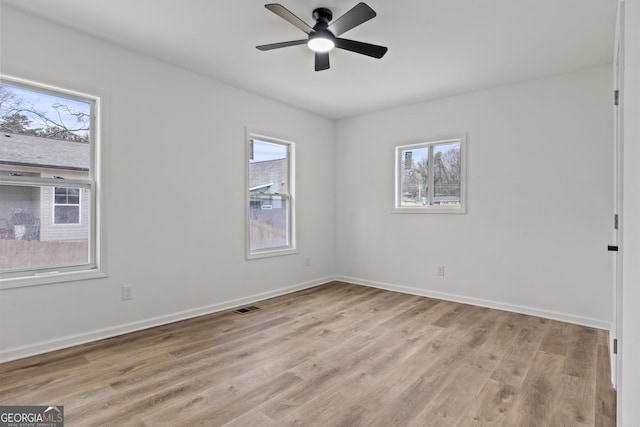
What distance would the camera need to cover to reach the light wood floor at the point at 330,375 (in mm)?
1963

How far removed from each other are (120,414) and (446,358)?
7.56ft

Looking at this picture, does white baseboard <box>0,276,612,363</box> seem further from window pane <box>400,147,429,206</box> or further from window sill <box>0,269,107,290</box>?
window pane <box>400,147,429,206</box>

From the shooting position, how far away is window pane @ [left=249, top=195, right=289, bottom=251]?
177 inches

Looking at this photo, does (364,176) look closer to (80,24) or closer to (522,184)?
(522,184)

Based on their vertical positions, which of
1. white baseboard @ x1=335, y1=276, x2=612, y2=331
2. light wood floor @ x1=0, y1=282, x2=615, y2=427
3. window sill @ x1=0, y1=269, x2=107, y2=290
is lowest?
light wood floor @ x1=0, y1=282, x2=615, y2=427

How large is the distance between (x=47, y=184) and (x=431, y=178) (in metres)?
4.28

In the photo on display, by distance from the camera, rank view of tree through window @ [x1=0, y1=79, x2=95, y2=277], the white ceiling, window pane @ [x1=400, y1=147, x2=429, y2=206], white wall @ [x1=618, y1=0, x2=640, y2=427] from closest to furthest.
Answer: white wall @ [x1=618, y1=0, x2=640, y2=427] → the white ceiling → view of tree through window @ [x1=0, y1=79, x2=95, y2=277] → window pane @ [x1=400, y1=147, x2=429, y2=206]

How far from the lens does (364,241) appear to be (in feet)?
17.4

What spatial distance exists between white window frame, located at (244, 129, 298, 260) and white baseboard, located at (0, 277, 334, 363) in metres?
0.54

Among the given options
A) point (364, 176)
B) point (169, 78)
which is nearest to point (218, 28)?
point (169, 78)

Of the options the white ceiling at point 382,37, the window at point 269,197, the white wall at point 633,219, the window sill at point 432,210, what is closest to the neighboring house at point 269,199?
the window at point 269,197

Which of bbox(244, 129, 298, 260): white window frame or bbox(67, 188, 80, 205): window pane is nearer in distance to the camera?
bbox(67, 188, 80, 205): window pane

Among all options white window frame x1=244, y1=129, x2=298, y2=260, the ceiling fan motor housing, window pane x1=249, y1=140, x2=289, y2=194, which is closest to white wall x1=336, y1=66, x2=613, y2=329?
white window frame x1=244, y1=129, x2=298, y2=260

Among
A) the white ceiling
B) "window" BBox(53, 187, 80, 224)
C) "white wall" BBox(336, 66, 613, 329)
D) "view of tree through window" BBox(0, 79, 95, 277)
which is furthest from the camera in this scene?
"white wall" BBox(336, 66, 613, 329)
